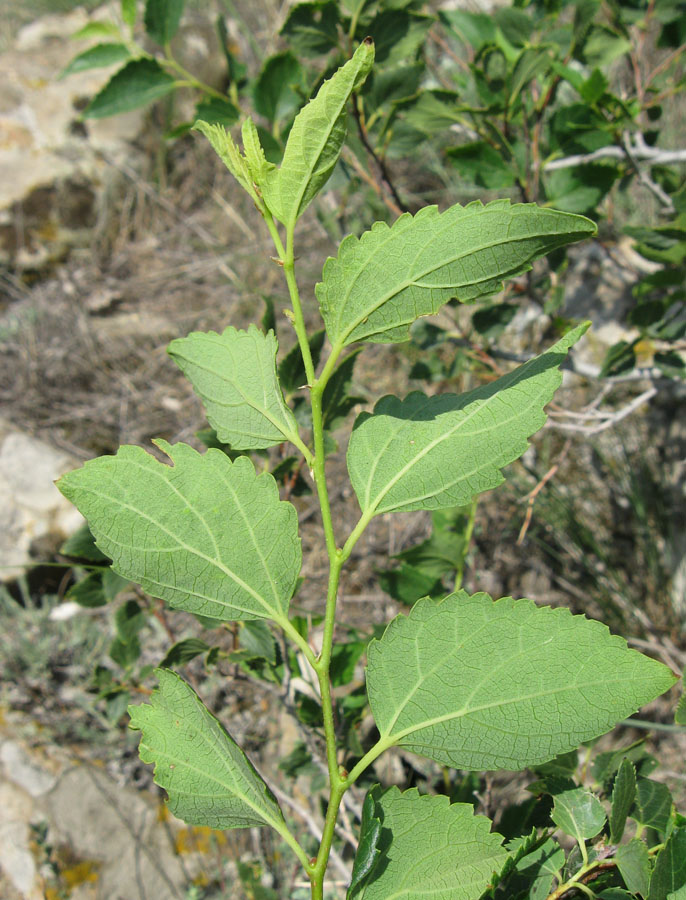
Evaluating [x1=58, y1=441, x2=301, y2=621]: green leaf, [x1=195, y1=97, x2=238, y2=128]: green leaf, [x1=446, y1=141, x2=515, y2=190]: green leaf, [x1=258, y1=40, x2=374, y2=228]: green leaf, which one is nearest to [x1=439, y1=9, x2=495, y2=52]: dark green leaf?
[x1=446, y1=141, x2=515, y2=190]: green leaf

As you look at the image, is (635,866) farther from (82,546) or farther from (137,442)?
(137,442)

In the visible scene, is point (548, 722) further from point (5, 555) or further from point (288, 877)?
point (5, 555)

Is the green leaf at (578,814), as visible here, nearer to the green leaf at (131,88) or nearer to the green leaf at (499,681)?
the green leaf at (499,681)

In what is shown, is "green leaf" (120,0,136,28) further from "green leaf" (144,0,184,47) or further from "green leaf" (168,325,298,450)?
"green leaf" (168,325,298,450)

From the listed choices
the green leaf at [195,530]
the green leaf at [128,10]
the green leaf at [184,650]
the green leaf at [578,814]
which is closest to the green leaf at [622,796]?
the green leaf at [578,814]

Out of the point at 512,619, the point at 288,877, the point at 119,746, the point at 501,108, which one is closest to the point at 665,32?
the point at 501,108

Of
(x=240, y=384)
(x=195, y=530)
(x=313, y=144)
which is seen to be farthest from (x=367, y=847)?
(x=313, y=144)
